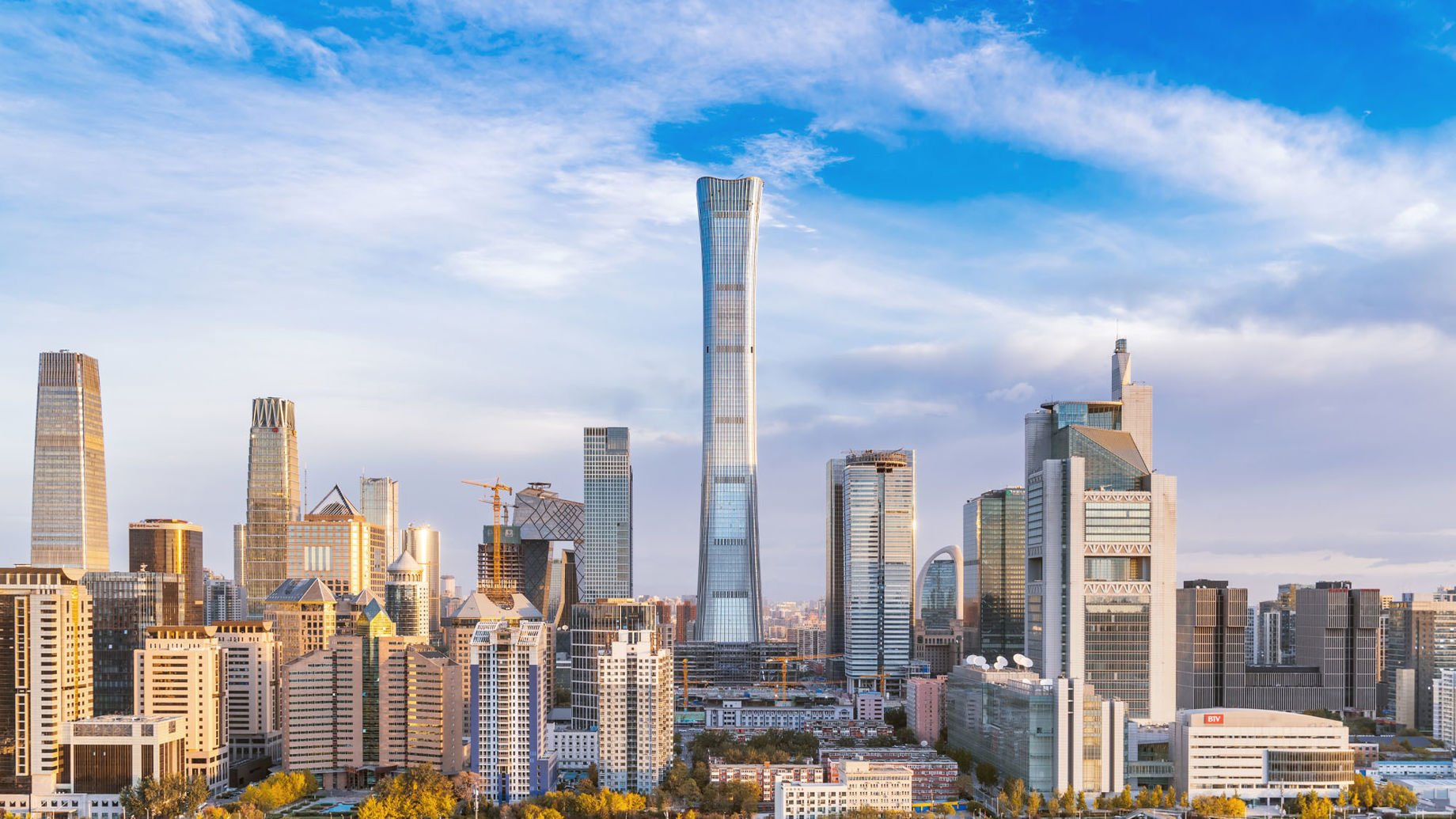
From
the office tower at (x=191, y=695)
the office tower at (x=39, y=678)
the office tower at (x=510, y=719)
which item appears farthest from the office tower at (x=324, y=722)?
the office tower at (x=39, y=678)

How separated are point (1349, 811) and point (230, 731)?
56211 millimetres

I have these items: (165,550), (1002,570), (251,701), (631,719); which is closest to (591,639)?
(631,719)

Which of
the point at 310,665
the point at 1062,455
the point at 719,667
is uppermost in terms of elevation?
the point at 1062,455

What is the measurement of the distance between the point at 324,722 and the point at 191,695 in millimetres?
6517

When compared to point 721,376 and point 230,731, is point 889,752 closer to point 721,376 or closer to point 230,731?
point 230,731

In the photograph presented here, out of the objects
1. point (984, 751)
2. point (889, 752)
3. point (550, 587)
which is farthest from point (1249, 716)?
point (550, 587)

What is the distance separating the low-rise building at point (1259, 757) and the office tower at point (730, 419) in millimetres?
59084

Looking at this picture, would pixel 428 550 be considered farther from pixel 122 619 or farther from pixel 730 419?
pixel 122 619

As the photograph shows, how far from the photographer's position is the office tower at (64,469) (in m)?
121

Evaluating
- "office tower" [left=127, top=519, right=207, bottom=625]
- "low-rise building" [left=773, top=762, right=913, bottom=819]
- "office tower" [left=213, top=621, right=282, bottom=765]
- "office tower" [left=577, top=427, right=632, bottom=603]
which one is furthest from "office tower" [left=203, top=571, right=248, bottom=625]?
"low-rise building" [left=773, top=762, right=913, bottom=819]

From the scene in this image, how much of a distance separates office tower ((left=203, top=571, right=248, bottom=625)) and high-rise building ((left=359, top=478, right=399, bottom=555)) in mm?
20389

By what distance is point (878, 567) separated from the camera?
365ft

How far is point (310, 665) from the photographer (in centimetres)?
6825

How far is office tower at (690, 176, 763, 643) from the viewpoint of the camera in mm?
116250
